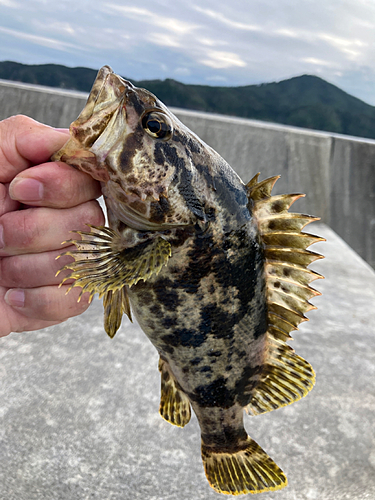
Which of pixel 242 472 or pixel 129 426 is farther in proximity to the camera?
pixel 129 426

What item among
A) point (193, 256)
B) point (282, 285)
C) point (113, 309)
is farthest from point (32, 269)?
point (282, 285)

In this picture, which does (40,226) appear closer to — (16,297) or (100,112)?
(16,297)

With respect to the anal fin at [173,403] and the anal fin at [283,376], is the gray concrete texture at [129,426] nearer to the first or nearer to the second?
the anal fin at [173,403]

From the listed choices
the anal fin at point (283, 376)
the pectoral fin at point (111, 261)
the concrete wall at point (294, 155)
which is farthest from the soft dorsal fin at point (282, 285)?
the concrete wall at point (294, 155)

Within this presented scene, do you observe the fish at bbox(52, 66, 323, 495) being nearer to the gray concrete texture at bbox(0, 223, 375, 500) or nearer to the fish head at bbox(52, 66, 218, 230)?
the fish head at bbox(52, 66, 218, 230)

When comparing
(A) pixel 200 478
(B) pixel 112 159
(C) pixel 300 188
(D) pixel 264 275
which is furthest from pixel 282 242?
(C) pixel 300 188

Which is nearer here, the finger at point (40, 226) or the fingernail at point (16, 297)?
the finger at point (40, 226)
